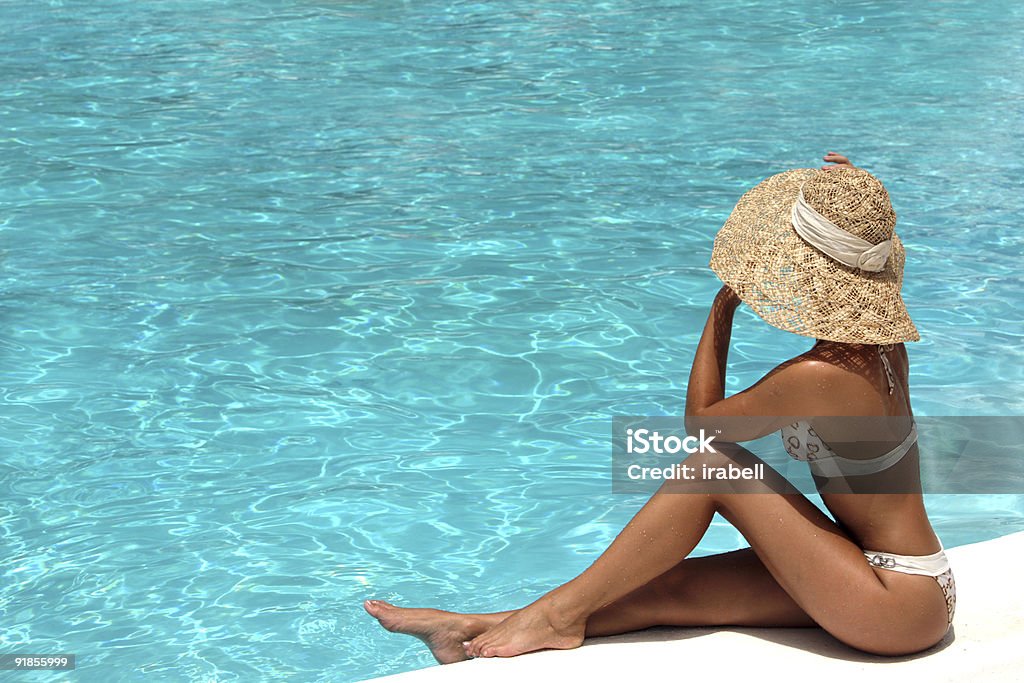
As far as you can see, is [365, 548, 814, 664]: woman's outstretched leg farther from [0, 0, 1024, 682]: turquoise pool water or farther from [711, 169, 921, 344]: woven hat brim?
[0, 0, 1024, 682]: turquoise pool water

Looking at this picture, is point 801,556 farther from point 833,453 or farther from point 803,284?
point 803,284

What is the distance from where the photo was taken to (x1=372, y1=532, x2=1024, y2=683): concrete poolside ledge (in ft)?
9.82

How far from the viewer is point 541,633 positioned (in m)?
3.24

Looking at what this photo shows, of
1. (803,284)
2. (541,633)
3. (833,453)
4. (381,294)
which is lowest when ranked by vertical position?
(381,294)

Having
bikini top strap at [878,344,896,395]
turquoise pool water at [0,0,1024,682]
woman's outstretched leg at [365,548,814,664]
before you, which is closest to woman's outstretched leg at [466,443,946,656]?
woman's outstretched leg at [365,548,814,664]

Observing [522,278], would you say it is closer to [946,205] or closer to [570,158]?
[570,158]

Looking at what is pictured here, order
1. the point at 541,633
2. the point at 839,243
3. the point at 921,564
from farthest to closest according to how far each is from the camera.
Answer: the point at 541,633 < the point at 921,564 < the point at 839,243

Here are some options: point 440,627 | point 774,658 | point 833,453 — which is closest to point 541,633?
point 440,627

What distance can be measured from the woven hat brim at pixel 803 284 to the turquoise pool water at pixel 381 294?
1.94 meters

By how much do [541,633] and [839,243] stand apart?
128cm

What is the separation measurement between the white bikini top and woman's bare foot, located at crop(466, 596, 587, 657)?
0.75m

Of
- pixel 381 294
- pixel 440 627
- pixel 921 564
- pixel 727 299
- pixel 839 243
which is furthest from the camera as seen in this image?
pixel 381 294

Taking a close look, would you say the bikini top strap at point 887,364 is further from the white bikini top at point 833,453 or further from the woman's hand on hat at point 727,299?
the woman's hand on hat at point 727,299

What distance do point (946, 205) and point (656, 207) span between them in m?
1.98
